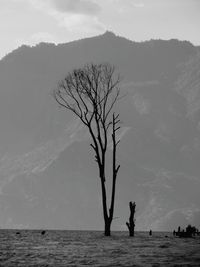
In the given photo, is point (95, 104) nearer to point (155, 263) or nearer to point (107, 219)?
point (107, 219)

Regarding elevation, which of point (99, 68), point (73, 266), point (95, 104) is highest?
point (99, 68)

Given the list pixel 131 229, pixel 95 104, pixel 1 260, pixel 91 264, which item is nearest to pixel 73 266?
pixel 91 264

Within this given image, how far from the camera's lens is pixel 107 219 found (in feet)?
211

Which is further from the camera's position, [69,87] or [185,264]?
[69,87]

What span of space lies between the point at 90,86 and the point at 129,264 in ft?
128

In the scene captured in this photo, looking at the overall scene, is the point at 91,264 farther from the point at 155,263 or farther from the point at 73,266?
the point at 155,263

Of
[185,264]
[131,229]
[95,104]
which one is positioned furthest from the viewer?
[131,229]

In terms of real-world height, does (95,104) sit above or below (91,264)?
above

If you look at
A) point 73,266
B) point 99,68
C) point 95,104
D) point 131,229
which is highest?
point 99,68

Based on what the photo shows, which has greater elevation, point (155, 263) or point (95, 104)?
point (95, 104)

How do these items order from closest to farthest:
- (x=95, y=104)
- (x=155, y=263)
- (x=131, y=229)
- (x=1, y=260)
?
(x=155, y=263)
(x=1, y=260)
(x=95, y=104)
(x=131, y=229)

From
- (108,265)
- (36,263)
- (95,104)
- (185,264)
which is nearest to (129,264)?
(108,265)

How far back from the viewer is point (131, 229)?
71.2m

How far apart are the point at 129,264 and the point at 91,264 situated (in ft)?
5.55
